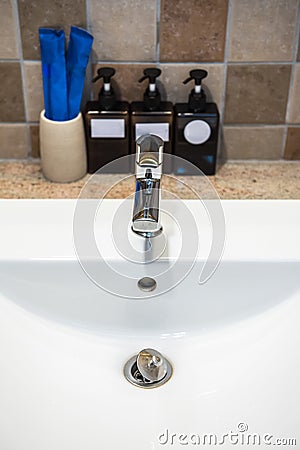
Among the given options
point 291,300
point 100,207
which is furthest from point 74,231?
point 291,300

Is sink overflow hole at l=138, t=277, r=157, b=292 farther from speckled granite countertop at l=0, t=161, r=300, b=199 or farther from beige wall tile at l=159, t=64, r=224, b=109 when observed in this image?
beige wall tile at l=159, t=64, r=224, b=109

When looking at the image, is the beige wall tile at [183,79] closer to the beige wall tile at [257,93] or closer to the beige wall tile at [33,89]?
the beige wall tile at [257,93]

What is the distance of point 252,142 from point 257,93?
79mm

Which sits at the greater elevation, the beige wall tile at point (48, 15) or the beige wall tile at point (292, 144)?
the beige wall tile at point (48, 15)

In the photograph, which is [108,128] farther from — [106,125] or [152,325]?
[152,325]

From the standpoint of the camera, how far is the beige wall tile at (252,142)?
1031 millimetres

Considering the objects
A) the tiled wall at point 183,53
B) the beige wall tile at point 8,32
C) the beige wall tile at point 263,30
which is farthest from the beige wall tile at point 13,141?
the beige wall tile at point 263,30

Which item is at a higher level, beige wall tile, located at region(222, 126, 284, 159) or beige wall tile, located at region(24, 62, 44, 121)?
beige wall tile, located at region(24, 62, 44, 121)

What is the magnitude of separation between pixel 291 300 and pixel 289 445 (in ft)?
0.71

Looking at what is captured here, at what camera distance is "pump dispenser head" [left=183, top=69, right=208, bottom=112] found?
0.95 meters

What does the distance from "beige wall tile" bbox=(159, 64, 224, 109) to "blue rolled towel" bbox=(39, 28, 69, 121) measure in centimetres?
15

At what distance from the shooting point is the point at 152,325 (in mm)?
865

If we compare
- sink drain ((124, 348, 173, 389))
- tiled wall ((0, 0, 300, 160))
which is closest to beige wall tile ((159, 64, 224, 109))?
tiled wall ((0, 0, 300, 160))

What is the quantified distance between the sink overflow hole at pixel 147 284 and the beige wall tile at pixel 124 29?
1.09 feet
